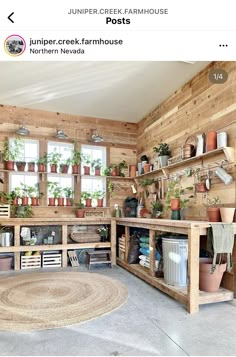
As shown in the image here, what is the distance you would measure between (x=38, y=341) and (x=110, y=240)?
2.79 metres

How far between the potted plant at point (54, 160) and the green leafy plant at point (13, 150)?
1.72 ft

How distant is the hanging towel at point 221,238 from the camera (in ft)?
8.11

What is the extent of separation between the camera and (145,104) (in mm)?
4715

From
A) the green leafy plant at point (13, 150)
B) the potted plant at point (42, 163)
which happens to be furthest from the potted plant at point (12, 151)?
the potted plant at point (42, 163)

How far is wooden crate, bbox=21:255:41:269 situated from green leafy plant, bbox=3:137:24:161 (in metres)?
1.78

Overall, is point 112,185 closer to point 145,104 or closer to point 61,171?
point 61,171

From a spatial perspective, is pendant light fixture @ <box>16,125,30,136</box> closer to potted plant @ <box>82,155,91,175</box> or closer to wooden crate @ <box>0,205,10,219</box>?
potted plant @ <box>82,155,91,175</box>

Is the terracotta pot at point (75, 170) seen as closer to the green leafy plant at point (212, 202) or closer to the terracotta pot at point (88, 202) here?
the terracotta pot at point (88, 202)

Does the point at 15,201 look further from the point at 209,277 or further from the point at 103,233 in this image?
the point at 209,277

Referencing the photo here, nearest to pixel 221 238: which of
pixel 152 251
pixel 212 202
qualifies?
pixel 212 202

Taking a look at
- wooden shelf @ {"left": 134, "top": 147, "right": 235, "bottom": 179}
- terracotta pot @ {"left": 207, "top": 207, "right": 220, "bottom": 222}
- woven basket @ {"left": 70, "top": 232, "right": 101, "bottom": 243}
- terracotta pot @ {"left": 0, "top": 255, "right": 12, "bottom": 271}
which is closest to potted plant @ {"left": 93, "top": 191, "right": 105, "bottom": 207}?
woven basket @ {"left": 70, "top": 232, "right": 101, "bottom": 243}

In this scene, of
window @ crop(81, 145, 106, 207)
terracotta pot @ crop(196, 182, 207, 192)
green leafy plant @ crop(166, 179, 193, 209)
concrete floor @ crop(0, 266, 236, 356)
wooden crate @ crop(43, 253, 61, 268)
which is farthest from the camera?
window @ crop(81, 145, 106, 207)

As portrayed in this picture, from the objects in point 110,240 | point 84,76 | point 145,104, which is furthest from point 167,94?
point 110,240
